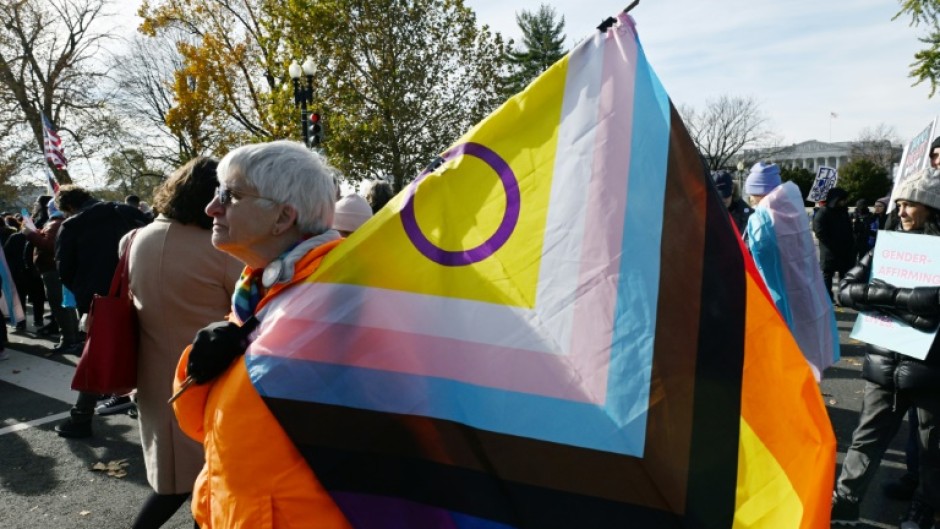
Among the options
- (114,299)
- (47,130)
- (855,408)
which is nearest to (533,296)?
(114,299)

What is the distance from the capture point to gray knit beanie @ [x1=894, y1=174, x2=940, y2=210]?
10.5 feet

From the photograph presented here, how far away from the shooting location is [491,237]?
1.48 meters

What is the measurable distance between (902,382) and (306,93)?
1728cm

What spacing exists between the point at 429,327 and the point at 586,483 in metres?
0.46

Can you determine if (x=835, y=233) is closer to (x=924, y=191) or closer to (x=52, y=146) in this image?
(x=924, y=191)

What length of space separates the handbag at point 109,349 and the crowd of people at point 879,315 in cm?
256

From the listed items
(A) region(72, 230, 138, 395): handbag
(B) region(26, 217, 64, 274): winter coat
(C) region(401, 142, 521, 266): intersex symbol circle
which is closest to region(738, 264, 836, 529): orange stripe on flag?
(C) region(401, 142, 521, 266): intersex symbol circle

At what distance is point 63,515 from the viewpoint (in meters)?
3.95

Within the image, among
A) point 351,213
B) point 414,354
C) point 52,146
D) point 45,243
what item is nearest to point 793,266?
point 351,213

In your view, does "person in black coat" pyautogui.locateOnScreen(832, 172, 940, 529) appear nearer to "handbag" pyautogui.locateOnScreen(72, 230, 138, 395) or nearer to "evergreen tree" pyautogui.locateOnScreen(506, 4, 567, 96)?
"handbag" pyautogui.locateOnScreen(72, 230, 138, 395)

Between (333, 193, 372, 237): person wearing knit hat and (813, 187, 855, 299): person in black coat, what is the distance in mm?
7419

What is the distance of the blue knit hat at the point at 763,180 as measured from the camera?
4.87 meters

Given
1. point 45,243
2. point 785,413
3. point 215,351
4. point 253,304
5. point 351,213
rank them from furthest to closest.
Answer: point 45,243 < point 351,213 < point 253,304 < point 215,351 < point 785,413

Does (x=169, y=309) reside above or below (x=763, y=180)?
below
